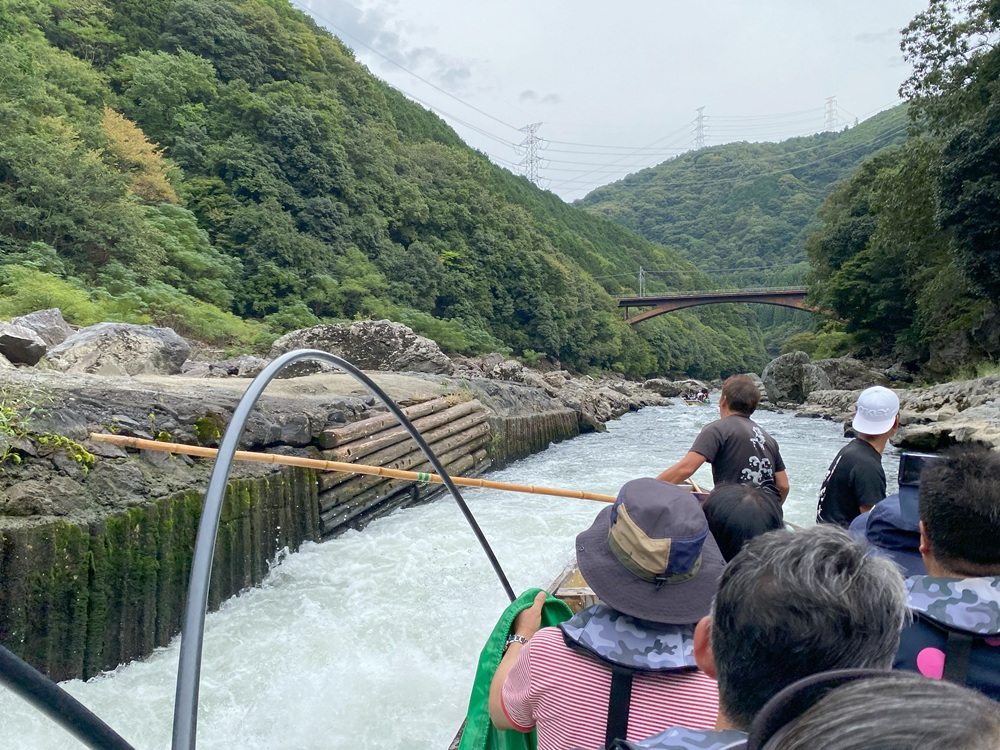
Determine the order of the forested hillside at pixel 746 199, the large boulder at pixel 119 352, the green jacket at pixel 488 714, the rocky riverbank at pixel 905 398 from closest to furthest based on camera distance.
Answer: the green jacket at pixel 488 714, the large boulder at pixel 119 352, the rocky riverbank at pixel 905 398, the forested hillside at pixel 746 199

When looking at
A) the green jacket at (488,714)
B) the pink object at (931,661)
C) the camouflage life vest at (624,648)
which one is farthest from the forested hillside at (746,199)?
the camouflage life vest at (624,648)

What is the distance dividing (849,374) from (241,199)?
89.1ft

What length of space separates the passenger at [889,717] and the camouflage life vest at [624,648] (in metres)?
0.79

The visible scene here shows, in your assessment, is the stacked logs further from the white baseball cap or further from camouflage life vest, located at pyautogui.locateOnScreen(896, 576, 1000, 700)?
camouflage life vest, located at pyautogui.locateOnScreen(896, 576, 1000, 700)

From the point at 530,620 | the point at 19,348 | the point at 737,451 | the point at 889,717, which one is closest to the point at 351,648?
the point at 737,451

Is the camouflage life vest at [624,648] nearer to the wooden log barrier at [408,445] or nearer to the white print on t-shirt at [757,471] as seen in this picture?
the white print on t-shirt at [757,471]

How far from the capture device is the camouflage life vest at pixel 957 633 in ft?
4.66

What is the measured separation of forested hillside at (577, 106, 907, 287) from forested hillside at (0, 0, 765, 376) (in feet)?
178

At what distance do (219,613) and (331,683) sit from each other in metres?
1.22

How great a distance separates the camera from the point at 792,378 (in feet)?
100

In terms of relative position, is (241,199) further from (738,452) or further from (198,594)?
(198,594)

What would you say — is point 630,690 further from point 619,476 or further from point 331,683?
point 619,476

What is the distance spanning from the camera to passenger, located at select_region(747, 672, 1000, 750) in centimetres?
55

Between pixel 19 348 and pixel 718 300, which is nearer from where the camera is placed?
pixel 19 348
